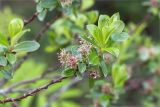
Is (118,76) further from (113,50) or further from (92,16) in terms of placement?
(113,50)

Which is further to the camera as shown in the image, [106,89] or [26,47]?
[106,89]

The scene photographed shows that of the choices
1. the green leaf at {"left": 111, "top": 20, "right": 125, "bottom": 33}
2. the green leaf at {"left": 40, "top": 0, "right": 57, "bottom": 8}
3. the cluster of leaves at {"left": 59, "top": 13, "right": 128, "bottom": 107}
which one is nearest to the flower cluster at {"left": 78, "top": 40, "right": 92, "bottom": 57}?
the cluster of leaves at {"left": 59, "top": 13, "right": 128, "bottom": 107}

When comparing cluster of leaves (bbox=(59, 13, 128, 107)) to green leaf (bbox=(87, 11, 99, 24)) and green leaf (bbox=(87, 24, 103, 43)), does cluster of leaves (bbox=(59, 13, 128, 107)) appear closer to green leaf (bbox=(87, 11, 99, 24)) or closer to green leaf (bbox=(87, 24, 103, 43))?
green leaf (bbox=(87, 24, 103, 43))

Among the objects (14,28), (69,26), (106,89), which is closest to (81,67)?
(14,28)

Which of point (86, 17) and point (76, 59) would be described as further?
point (86, 17)

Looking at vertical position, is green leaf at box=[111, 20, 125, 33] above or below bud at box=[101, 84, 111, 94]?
above

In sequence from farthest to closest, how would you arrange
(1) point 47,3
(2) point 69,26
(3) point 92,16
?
(2) point 69,26 < (3) point 92,16 < (1) point 47,3

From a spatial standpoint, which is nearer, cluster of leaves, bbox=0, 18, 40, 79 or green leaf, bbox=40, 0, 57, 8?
cluster of leaves, bbox=0, 18, 40, 79

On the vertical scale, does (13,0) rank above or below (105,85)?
above

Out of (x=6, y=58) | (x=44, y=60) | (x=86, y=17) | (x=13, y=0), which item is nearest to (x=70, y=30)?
(x=86, y=17)

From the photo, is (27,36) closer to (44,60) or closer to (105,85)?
(44,60)

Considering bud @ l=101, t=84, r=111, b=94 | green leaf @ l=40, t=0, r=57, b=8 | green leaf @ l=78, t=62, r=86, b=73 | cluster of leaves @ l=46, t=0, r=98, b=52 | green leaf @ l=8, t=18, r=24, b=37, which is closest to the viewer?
green leaf @ l=78, t=62, r=86, b=73
